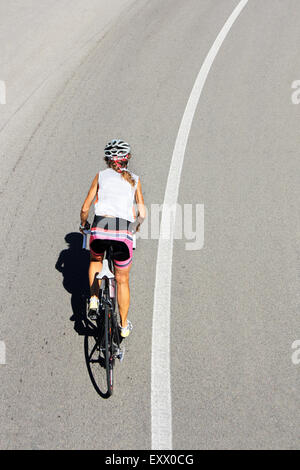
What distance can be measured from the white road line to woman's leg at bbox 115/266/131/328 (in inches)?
21.0

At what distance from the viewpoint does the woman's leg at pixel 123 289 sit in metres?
5.61

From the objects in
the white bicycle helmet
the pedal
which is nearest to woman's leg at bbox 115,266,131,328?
the pedal

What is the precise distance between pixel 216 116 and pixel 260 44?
3.96 metres

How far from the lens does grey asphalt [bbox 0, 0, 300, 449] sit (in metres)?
5.18

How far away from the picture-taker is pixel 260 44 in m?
12.9

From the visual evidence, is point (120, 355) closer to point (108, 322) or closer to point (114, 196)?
point (108, 322)

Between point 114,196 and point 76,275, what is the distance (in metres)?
1.76

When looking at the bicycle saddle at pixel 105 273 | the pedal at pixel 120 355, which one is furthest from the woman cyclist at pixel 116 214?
the pedal at pixel 120 355

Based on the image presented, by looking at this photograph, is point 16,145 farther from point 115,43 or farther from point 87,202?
point 115,43

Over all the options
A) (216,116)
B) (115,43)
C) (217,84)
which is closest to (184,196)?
(216,116)

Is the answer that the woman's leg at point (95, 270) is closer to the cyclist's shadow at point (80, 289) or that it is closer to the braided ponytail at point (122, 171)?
the cyclist's shadow at point (80, 289)

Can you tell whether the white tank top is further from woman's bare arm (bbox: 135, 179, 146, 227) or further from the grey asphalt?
the grey asphalt

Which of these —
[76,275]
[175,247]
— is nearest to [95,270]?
[76,275]

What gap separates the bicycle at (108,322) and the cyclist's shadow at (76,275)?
1.98 ft
